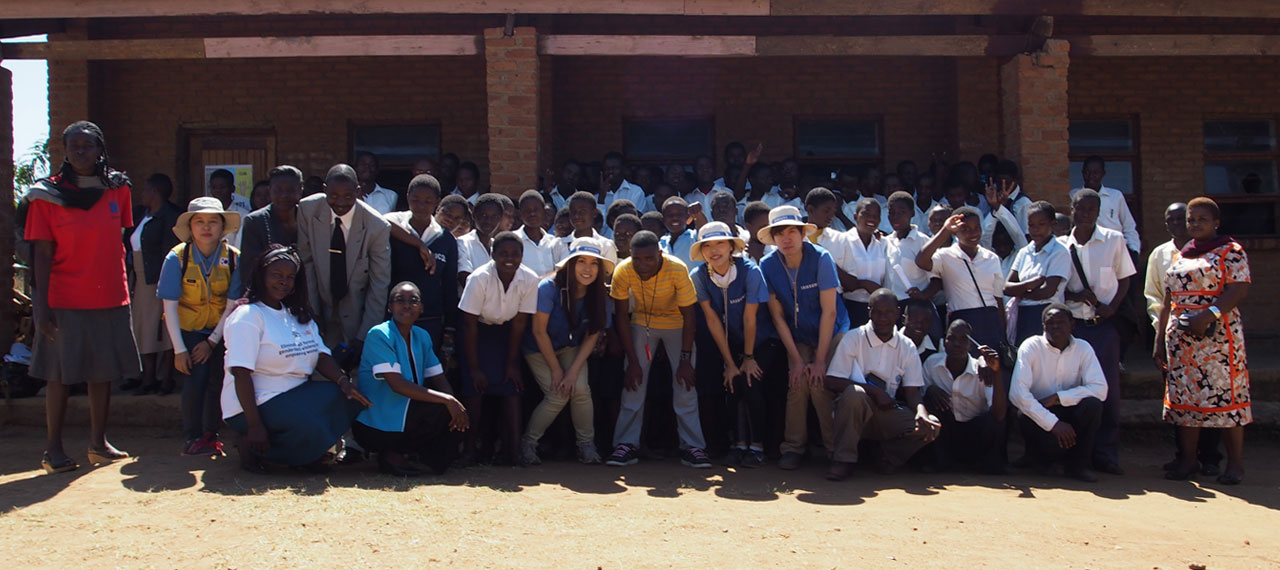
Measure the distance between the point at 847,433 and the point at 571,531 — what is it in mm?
2057

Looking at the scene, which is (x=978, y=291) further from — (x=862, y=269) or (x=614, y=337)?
(x=614, y=337)

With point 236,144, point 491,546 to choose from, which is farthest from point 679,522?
point 236,144

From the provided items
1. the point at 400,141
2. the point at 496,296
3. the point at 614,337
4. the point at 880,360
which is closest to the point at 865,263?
the point at 880,360

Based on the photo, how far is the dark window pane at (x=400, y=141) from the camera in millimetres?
10438

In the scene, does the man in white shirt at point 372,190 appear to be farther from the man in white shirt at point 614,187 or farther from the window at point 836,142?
the window at point 836,142

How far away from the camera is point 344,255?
5.71 m

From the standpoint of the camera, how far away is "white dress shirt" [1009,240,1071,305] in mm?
6312

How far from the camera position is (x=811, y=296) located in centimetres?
602

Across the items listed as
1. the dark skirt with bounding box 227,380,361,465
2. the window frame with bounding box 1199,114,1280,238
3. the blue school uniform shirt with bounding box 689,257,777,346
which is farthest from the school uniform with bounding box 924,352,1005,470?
the window frame with bounding box 1199,114,1280,238

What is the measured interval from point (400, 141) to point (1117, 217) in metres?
6.92

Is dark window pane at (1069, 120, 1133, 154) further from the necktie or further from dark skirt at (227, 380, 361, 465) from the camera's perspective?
dark skirt at (227, 380, 361, 465)

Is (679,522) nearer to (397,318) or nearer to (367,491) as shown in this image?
(367,491)

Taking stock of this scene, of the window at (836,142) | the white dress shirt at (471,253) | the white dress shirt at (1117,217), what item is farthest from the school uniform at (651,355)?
the window at (836,142)

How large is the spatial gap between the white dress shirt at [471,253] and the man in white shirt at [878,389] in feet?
7.51
